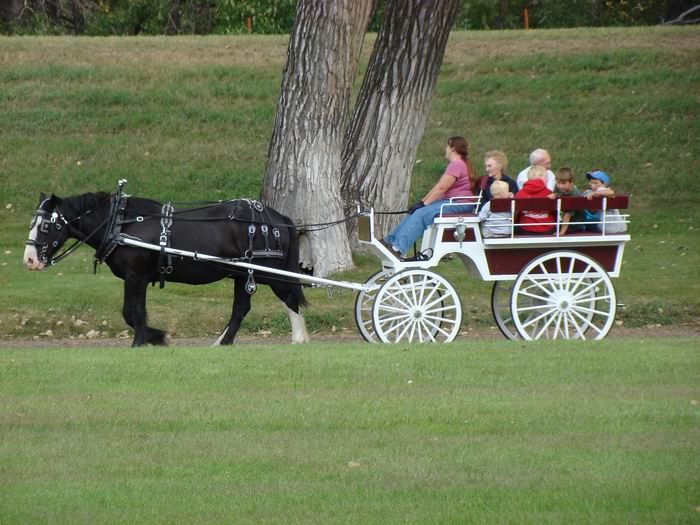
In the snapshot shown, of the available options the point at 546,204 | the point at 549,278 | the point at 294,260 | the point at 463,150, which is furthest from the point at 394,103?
the point at 549,278

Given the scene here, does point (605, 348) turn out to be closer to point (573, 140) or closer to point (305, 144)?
point (305, 144)

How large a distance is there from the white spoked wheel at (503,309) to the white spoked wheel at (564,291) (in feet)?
0.84

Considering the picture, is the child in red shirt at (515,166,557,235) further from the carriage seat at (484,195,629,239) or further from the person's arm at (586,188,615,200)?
the person's arm at (586,188,615,200)

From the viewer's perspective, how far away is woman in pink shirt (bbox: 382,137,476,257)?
11398mm

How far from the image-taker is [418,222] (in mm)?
11391

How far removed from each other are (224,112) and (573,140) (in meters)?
6.78

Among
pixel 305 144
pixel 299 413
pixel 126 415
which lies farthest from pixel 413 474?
pixel 305 144

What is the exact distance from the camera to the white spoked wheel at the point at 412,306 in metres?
11.1

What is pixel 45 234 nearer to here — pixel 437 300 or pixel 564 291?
pixel 437 300

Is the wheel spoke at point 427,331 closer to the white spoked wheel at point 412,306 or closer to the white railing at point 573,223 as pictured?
the white spoked wheel at point 412,306

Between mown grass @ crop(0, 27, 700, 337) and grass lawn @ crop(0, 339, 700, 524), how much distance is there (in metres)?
5.27

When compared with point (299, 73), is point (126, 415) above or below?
below

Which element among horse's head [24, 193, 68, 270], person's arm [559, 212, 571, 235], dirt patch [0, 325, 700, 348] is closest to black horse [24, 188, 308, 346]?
horse's head [24, 193, 68, 270]

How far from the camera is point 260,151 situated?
2297cm
